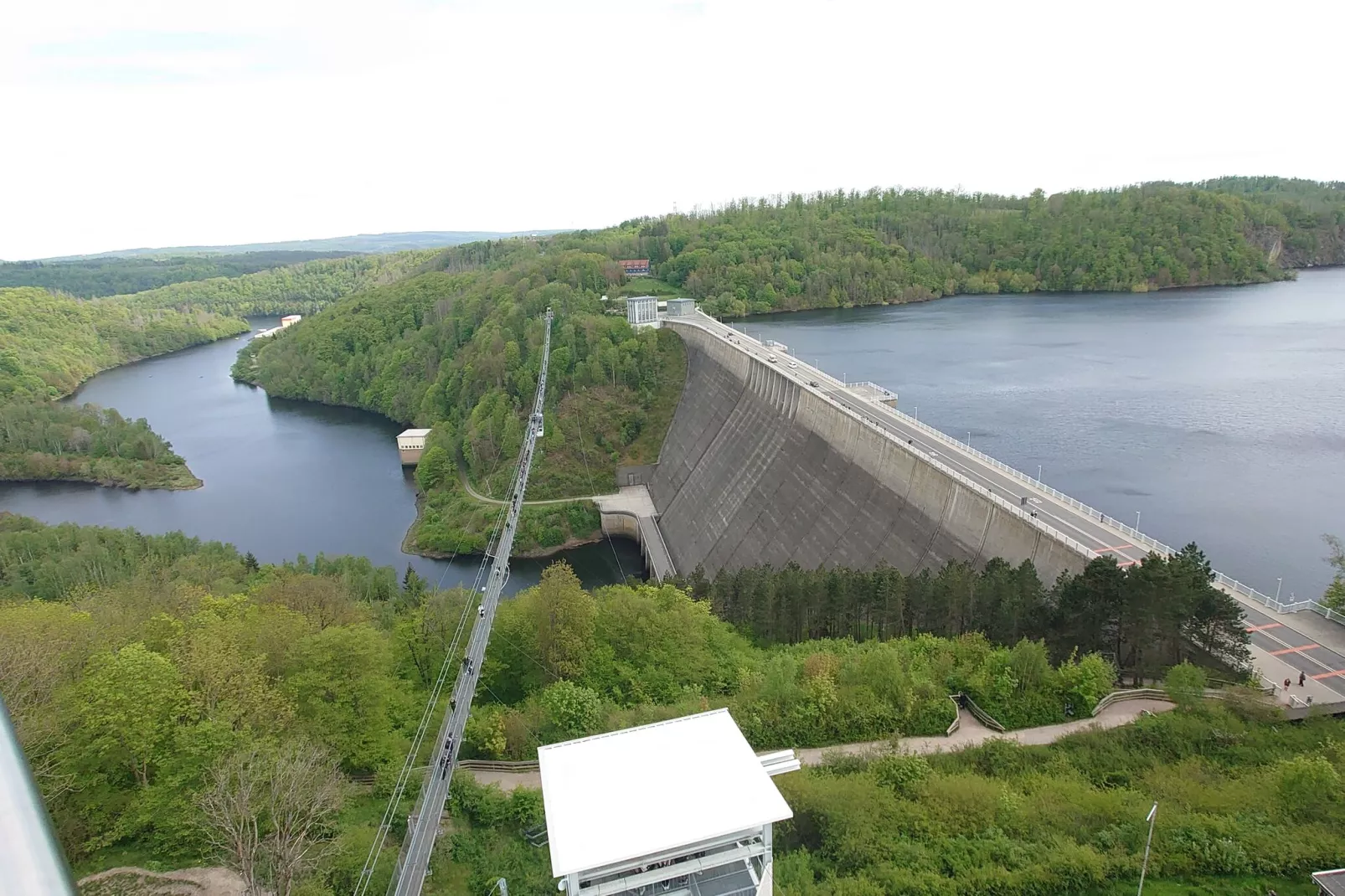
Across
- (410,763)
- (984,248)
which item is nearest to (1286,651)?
(410,763)

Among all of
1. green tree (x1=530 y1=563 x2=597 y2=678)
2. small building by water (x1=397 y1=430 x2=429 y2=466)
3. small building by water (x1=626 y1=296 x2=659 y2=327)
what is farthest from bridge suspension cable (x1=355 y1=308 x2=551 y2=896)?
small building by water (x1=626 y1=296 x2=659 y2=327)

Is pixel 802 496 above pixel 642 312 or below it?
below

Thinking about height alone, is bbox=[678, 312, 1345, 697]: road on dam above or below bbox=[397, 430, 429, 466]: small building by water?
above

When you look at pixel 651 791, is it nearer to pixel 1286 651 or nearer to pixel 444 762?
pixel 444 762

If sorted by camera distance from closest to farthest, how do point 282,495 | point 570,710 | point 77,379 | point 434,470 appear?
point 570,710, point 434,470, point 282,495, point 77,379

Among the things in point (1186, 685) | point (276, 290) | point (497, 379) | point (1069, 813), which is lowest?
point (1069, 813)

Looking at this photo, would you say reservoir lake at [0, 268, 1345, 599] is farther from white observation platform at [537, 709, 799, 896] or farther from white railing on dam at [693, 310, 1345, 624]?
white observation platform at [537, 709, 799, 896]

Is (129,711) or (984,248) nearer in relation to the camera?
(129,711)

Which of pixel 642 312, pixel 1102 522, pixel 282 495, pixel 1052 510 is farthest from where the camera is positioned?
pixel 642 312
